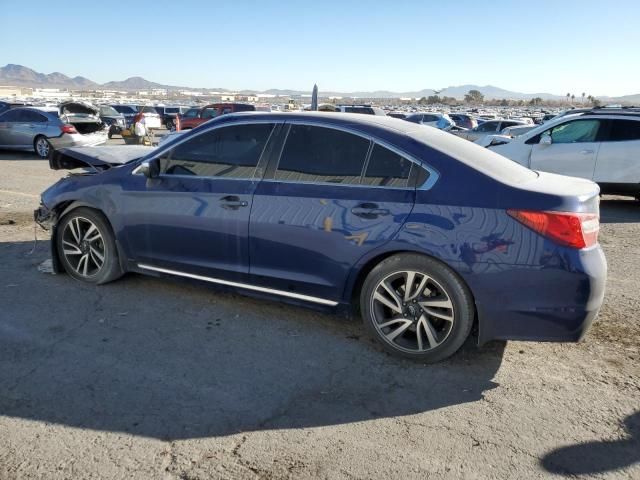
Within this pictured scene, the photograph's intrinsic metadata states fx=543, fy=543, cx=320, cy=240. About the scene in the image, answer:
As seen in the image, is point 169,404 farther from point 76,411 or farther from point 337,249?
point 337,249

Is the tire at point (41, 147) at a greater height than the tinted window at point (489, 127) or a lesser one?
lesser

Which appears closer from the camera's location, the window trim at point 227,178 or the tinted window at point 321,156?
the tinted window at point 321,156

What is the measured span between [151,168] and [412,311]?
250 cm

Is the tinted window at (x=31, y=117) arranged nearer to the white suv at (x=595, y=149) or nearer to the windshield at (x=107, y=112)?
the windshield at (x=107, y=112)

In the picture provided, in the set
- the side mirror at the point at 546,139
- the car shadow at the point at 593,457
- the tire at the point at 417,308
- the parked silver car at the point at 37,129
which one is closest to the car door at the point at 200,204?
the tire at the point at 417,308

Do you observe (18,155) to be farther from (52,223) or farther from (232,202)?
(232,202)

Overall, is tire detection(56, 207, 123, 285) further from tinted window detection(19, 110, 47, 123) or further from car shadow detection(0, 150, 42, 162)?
tinted window detection(19, 110, 47, 123)

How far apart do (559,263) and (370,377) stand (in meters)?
1.39

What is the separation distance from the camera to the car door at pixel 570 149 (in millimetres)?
9562

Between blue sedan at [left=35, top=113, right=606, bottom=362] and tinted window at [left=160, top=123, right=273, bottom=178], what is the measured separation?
1 centimetres

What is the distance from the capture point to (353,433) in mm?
2975

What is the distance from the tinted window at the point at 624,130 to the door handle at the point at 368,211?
757cm

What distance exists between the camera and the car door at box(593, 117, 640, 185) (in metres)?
9.25

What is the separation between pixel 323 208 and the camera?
3.91m
